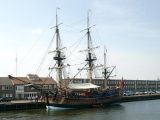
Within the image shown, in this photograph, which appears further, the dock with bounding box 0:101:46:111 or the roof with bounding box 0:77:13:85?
the roof with bounding box 0:77:13:85

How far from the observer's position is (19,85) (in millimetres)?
108312

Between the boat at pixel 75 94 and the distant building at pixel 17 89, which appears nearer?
the boat at pixel 75 94

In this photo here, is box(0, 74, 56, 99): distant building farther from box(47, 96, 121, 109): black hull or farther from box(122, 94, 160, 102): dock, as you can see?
box(122, 94, 160, 102): dock

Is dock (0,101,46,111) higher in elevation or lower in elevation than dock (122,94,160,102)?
higher

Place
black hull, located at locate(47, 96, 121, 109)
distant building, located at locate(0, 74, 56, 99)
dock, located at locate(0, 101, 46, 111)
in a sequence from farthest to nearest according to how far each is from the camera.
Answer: distant building, located at locate(0, 74, 56, 99)
black hull, located at locate(47, 96, 121, 109)
dock, located at locate(0, 101, 46, 111)

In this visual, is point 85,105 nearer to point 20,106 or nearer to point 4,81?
point 20,106

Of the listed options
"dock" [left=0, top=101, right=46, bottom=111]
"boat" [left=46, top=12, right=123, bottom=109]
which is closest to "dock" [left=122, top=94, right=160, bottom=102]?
"boat" [left=46, top=12, right=123, bottom=109]

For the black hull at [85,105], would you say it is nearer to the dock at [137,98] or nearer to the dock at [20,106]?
the dock at [20,106]

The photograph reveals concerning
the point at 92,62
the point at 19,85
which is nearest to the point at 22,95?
the point at 19,85

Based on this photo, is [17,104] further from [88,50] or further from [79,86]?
[88,50]

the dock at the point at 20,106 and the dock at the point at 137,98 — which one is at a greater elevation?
the dock at the point at 20,106

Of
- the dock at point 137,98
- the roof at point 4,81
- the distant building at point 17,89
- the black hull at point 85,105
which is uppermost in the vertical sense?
the roof at point 4,81

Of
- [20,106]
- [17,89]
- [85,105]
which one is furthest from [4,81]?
[85,105]

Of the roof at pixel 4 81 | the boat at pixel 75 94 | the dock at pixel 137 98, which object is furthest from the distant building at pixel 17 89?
the dock at pixel 137 98
